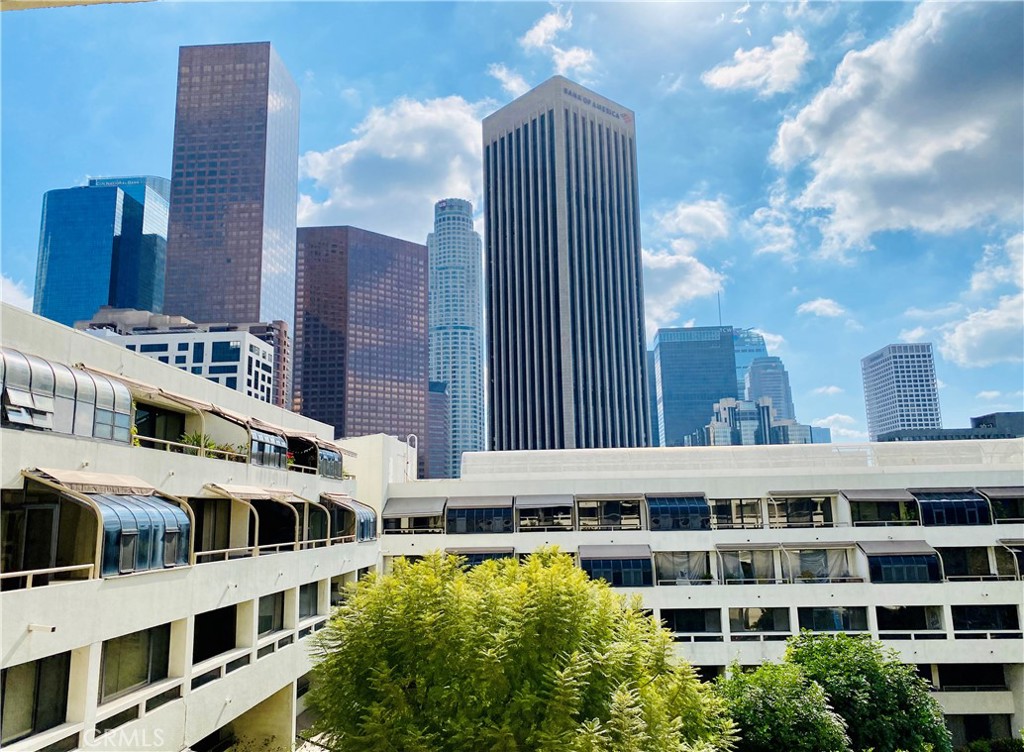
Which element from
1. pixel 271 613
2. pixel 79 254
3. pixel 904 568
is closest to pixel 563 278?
pixel 904 568

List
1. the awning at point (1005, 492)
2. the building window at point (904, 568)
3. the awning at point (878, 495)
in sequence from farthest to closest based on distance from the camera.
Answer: the awning at point (878, 495)
the awning at point (1005, 492)
the building window at point (904, 568)

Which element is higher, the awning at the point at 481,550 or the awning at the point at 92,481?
the awning at the point at 92,481

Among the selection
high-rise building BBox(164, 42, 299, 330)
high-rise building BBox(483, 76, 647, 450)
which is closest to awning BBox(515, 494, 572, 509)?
high-rise building BBox(483, 76, 647, 450)

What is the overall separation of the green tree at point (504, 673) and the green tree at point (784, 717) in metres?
4.50

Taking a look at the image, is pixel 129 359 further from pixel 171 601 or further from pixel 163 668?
pixel 163 668

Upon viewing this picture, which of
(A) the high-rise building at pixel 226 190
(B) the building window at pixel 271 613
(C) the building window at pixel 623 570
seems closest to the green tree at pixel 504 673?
(B) the building window at pixel 271 613

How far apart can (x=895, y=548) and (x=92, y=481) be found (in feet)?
144

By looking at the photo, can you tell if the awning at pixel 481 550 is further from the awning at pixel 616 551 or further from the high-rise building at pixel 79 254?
the high-rise building at pixel 79 254

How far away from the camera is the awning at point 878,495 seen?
43188 mm

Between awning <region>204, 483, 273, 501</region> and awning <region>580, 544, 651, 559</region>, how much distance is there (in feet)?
70.8

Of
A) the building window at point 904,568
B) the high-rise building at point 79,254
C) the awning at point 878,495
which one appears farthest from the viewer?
the high-rise building at point 79,254

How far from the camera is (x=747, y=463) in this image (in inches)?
1989

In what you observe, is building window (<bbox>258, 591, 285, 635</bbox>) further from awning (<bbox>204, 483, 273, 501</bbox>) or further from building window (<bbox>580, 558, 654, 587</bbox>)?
building window (<bbox>580, 558, 654, 587</bbox>)

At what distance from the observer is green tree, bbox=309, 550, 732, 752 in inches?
682
